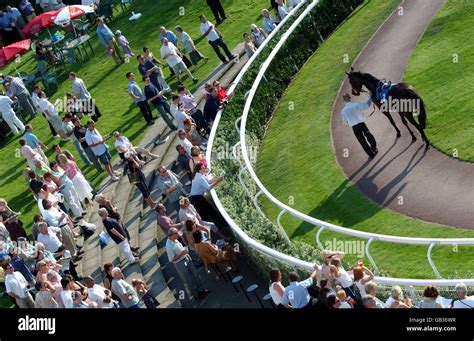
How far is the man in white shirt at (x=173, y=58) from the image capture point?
27953mm

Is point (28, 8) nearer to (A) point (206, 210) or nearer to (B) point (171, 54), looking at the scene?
(B) point (171, 54)

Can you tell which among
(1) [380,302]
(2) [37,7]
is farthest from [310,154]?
(2) [37,7]

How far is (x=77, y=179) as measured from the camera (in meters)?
22.4

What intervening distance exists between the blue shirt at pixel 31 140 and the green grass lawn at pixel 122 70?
4.41 ft

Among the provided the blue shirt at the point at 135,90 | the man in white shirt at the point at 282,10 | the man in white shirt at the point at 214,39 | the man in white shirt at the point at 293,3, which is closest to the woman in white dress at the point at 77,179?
the blue shirt at the point at 135,90

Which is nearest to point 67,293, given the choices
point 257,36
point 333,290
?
point 333,290

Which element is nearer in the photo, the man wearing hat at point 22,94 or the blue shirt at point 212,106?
the blue shirt at point 212,106

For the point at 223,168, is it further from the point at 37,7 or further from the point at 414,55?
the point at 37,7

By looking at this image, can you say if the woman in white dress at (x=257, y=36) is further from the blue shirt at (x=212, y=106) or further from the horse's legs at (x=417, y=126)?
the horse's legs at (x=417, y=126)

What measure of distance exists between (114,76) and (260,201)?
1278 cm

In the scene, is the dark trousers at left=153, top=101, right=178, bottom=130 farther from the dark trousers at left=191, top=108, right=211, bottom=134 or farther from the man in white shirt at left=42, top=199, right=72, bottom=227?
the man in white shirt at left=42, top=199, right=72, bottom=227

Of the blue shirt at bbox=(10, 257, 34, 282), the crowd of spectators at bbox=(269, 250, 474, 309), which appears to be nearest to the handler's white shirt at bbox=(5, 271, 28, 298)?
the blue shirt at bbox=(10, 257, 34, 282)
